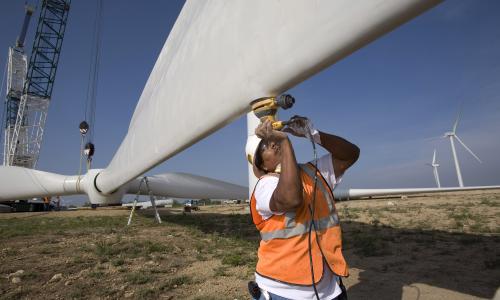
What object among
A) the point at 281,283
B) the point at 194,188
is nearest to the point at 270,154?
the point at 281,283

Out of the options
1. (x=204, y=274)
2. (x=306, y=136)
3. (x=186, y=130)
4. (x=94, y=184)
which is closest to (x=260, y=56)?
(x=306, y=136)

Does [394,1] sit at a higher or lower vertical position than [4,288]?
higher

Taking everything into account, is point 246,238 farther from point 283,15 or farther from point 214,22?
point 283,15

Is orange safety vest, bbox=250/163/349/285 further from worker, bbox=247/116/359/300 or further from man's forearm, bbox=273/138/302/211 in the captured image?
man's forearm, bbox=273/138/302/211

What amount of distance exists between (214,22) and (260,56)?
114 cm

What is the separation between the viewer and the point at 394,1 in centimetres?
131

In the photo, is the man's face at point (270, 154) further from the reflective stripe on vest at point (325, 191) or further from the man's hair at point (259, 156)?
the reflective stripe on vest at point (325, 191)

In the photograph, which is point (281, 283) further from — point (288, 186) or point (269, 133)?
point (269, 133)

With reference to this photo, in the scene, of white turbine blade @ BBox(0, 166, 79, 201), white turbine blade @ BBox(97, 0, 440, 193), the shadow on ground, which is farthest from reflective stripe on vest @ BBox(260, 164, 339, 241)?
white turbine blade @ BBox(0, 166, 79, 201)

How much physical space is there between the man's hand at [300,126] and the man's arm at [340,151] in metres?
0.18

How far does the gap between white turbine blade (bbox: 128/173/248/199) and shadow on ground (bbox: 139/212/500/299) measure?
5040mm

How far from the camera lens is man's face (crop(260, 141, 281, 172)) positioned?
170 centimetres

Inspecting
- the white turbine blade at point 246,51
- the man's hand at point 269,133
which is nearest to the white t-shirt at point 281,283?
the man's hand at point 269,133

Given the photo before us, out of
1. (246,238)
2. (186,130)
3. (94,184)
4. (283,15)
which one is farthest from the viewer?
(94,184)
